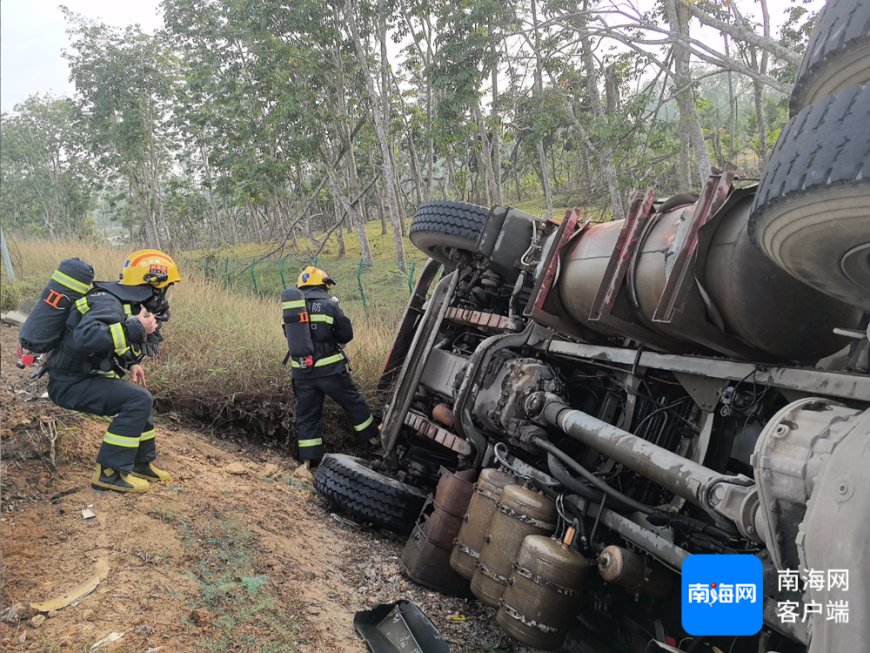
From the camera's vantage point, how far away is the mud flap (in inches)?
104

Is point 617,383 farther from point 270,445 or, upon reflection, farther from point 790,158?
point 270,445

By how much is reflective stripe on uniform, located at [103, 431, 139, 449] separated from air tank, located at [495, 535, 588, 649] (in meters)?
2.21

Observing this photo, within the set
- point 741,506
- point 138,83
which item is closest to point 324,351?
point 741,506

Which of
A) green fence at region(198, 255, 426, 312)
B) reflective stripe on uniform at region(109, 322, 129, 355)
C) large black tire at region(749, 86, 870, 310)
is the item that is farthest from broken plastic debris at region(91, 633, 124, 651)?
green fence at region(198, 255, 426, 312)

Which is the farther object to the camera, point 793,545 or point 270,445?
point 270,445

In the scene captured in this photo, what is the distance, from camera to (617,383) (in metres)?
3.10

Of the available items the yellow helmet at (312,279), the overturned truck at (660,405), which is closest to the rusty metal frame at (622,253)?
the overturned truck at (660,405)

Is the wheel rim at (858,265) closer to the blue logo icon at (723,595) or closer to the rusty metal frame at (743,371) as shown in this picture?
the rusty metal frame at (743,371)

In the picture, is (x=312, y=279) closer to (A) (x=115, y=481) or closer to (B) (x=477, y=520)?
(A) (x=115, y=481)

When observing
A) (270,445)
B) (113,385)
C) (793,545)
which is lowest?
(270,445)

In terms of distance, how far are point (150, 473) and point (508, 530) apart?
2261mm

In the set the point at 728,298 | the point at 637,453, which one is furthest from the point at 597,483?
the point at 728,298

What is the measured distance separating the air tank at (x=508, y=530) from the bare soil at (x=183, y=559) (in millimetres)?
389

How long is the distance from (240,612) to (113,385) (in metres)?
1.67
